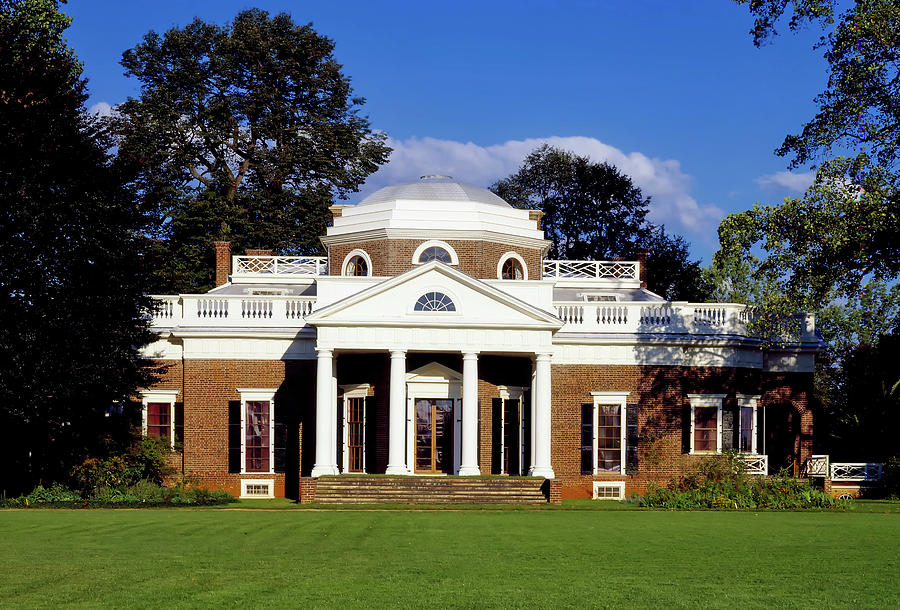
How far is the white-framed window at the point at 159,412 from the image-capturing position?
3769 centimetres

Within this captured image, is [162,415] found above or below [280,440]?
above

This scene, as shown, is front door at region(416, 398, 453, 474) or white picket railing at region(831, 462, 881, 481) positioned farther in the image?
white picket railing at region(831, 462, 881, 481)

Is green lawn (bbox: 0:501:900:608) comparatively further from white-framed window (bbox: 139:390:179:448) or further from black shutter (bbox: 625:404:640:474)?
black shutter (bbox: 625:404:640:474)

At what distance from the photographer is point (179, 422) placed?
124ft

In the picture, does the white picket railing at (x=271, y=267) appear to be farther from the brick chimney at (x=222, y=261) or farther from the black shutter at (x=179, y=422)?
the black shutter at (x=179, y=422)

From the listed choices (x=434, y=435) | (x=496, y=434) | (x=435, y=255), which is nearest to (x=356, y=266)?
(x=435, y=255)

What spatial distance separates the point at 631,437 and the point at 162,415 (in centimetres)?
1521

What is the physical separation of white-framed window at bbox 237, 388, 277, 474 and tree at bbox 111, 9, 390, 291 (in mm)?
17838

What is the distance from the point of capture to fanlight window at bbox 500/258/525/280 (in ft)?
133

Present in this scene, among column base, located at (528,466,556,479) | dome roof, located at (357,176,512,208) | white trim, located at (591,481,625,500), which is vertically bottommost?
white trim, located at (591,481,625,500)

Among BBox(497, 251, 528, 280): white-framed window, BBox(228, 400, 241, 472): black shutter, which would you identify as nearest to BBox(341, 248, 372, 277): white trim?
BBox(497, 251, 528, 280): white-framed window

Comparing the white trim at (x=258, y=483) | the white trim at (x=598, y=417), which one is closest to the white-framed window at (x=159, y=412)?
the white trim at (x=258, y=483)

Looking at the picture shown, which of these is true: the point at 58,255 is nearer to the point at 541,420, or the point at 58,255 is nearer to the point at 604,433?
the point at 541,420

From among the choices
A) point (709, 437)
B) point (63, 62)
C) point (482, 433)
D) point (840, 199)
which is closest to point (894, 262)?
point (840, 199)
